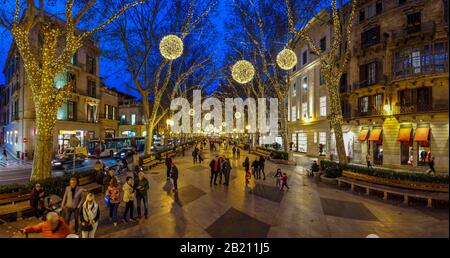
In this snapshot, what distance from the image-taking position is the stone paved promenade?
20.3 feet

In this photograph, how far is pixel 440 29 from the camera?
2.12 meters

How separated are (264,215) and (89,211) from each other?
4.96 meters

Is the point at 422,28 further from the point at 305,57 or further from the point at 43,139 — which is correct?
the point at 305,57

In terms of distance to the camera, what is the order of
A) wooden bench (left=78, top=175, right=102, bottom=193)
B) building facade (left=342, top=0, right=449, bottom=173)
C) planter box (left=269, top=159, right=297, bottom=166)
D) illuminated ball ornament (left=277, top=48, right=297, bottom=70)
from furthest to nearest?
1. planter box (left=269, top=159, right=297, bottom=166)
2. illuminated ball ornament (left=277, top=48, right=297, bottom=70)
3. wooden bench (left=78, top=175, right=102, bottom=193)
4. building facade (left=342, top=0, right=449, bottom=173)

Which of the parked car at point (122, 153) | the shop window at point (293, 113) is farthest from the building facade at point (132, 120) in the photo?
the shop window at point (293, 113)

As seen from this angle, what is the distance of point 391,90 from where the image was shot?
23.8 ft

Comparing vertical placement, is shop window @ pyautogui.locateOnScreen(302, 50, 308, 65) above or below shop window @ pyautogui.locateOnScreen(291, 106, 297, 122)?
above

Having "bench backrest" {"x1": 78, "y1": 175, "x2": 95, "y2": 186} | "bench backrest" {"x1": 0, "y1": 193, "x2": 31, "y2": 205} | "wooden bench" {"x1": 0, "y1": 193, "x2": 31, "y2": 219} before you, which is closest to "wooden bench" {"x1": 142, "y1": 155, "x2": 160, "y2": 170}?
"bench backrest" {"x1": 78, "y1": 175, "x2": 95, "y2": 186}

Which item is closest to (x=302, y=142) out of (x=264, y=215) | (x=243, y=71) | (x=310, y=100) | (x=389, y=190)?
(x=310, y=100)

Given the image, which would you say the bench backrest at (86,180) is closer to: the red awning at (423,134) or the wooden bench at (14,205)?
the wooden bench at (14,205)

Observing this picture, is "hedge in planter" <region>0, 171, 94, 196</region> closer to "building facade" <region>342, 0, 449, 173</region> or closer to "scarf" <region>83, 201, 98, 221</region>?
"scarf" <region>83, 201, 98, 221</region>

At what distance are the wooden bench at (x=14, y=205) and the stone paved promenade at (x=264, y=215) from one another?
1.15ft

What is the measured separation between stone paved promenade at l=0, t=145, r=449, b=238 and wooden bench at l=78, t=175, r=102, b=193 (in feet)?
2.26

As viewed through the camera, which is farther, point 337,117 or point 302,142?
point 302,142
